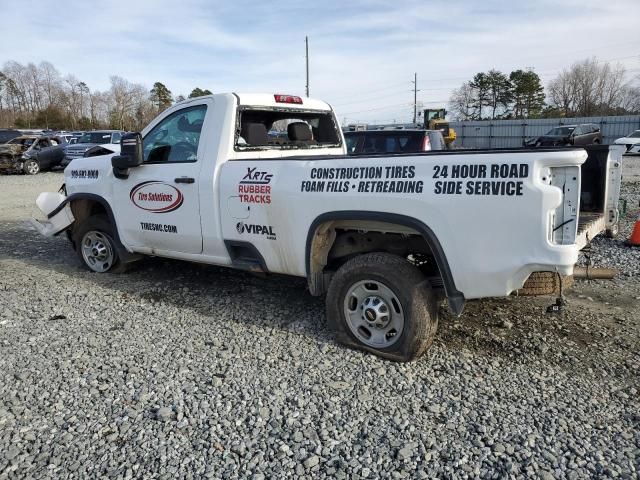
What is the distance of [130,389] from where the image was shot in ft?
11.9

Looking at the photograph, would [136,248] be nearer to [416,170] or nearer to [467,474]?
[416,170]

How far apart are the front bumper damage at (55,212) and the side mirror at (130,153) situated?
4.87 feet

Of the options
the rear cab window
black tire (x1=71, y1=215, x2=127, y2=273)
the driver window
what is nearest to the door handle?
the driver window

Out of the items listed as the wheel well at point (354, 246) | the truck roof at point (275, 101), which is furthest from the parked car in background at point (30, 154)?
the wheel well at point (354, 246)

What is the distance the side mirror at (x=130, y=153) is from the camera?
5.39 m

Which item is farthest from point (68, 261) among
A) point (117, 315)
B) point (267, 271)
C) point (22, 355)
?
point (267, 271)

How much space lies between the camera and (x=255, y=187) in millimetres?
4445

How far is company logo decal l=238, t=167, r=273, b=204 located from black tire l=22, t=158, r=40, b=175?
70.9 feet

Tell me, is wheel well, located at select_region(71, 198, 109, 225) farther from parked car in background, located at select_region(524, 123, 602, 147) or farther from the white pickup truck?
parked car in background, located at select_region(524, 123, 602, 147)

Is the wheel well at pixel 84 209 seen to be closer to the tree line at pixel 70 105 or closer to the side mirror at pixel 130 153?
the side mirror at pixel 130 153

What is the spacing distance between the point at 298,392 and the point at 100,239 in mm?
3850

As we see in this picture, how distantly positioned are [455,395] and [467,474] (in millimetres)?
801

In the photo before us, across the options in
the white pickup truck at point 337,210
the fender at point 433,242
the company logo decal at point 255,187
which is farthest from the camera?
the company logo decal at point 255,187

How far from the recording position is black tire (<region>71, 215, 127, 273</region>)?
6191 millimetres
